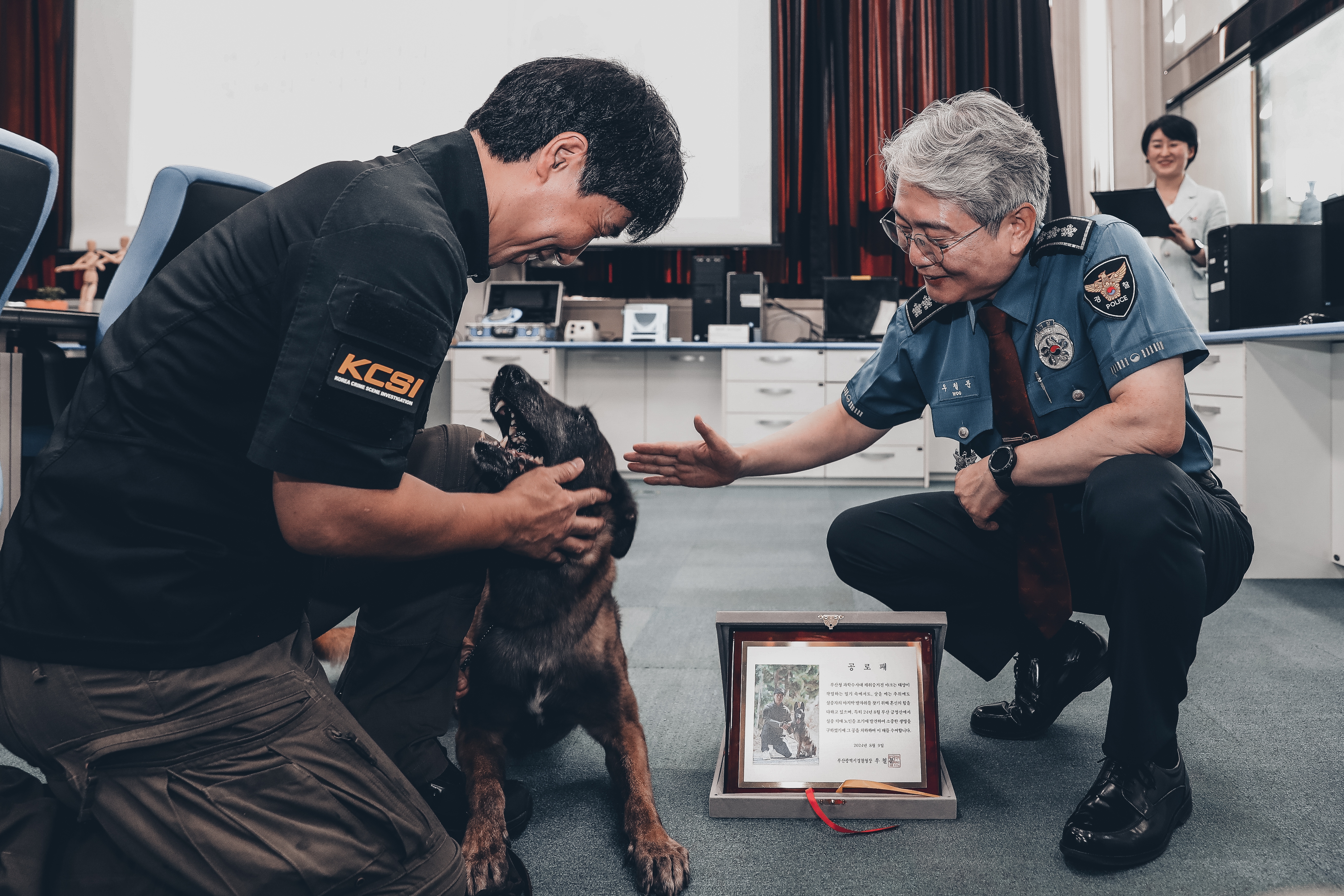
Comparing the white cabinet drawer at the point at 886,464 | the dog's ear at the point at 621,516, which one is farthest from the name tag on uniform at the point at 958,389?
the white cabinet drawer at the point at 886,464

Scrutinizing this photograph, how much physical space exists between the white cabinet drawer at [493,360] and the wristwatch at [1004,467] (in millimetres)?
3637

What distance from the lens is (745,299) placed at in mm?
4707

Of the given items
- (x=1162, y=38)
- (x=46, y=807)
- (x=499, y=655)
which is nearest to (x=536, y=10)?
(x=1162, y=38)

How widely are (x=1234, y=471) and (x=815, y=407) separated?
222 cm

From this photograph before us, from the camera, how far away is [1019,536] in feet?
3.82

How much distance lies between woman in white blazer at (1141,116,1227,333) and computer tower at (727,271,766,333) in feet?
6.56

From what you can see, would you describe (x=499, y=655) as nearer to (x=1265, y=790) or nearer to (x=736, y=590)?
(x=1265, y=790)

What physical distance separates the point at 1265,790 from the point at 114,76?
6244 millimetres

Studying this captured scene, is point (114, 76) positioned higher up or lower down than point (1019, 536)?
higher up

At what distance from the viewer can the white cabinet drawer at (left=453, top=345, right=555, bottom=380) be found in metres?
4.55

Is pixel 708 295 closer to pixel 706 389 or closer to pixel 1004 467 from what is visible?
pixel 706 389

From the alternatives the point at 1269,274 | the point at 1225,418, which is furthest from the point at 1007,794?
the point at 1269,274

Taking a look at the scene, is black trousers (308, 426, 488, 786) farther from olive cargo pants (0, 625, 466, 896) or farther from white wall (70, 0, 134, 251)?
white wall (70, 0, 134, 251)

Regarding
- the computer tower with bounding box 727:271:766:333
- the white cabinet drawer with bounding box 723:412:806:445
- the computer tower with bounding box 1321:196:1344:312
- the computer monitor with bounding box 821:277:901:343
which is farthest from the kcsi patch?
the computer monitor with bounding box 821:277:901:343
